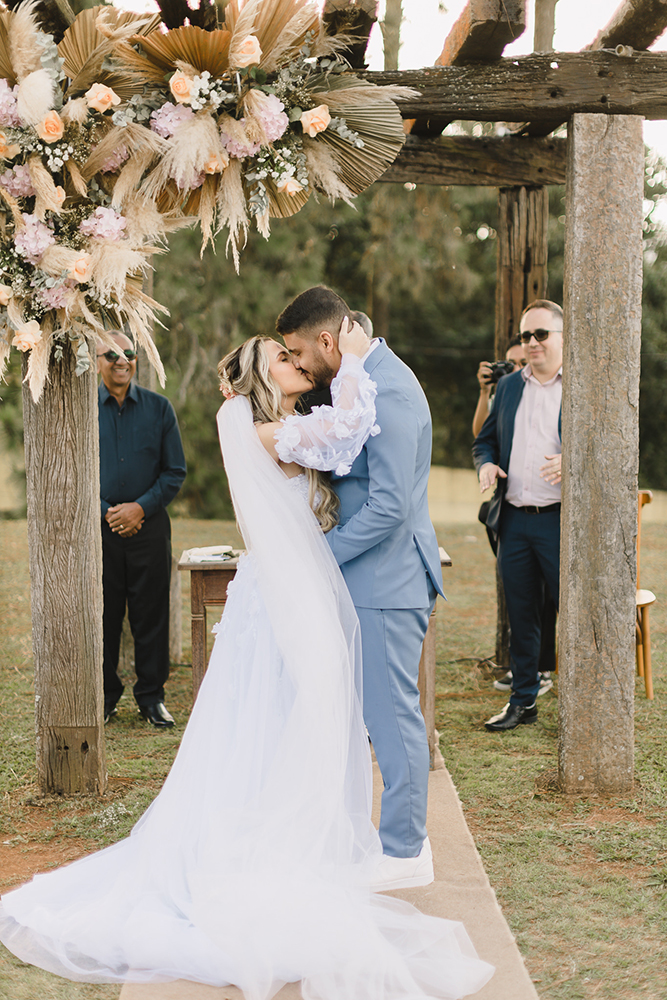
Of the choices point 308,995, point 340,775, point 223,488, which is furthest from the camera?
point 223,488

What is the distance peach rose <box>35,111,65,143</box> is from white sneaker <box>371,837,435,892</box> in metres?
2.65

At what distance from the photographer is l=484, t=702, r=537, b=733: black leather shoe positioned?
475cm

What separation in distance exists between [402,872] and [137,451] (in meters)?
2.78

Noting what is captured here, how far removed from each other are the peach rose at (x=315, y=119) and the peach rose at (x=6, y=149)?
1.00 metres

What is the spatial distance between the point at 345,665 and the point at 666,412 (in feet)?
47.0

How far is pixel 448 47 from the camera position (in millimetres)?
3787

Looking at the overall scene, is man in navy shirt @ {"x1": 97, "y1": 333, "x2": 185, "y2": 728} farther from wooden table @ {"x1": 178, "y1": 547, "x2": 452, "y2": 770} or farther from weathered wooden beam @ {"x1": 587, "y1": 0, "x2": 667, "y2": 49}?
weathered wooden beam @ {"x1": 587, "y1": 0, "x2": 667, "y2": 49}

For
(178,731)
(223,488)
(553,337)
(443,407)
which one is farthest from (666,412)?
(178,731)

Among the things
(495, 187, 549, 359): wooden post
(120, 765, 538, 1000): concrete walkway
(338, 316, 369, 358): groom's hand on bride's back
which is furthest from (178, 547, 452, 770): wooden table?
(495, 187, 549, 359): wooden post

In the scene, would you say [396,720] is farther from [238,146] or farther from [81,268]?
[238,146]

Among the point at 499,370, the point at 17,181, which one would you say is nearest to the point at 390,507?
the point at 17,181

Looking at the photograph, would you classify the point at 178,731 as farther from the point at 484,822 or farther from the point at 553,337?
the point at 553,337

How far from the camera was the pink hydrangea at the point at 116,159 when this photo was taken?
11.0 feet

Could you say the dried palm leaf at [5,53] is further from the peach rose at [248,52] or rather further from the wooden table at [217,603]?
the wooden table at [217,603]
